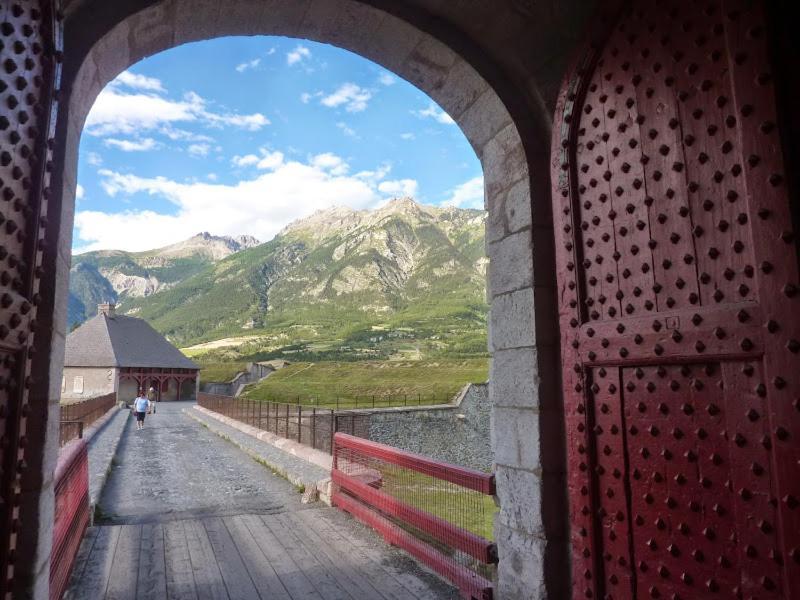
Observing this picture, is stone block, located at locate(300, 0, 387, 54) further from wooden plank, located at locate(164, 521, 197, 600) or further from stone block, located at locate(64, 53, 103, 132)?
wooden plank, located at locate(164, 521, 197, 600)

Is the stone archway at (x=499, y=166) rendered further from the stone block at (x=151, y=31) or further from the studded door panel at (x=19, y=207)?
the studded door panel at (x=19, y=207)

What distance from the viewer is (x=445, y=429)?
2952cm

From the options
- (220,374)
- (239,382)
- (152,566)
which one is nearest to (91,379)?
(239,382)

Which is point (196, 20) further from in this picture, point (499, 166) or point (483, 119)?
point (499, 166)

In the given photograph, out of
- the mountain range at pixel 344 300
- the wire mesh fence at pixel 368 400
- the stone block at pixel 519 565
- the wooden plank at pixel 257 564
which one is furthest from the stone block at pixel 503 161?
the mountain range at pixel 344 300

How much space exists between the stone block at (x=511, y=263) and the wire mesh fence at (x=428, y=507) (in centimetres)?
134

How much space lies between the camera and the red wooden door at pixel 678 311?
2041mm

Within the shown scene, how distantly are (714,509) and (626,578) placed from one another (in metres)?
0.63

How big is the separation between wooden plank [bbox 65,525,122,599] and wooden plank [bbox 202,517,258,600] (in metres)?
0.86

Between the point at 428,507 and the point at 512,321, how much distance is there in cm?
226

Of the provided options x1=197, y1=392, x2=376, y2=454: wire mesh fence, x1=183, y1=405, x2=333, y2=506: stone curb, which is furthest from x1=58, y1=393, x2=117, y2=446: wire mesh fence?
x1=197, y1=392, x2=376, y2=454: wire mesh fence

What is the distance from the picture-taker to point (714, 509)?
223 centimetres

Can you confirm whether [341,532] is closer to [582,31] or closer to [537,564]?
[537,564]

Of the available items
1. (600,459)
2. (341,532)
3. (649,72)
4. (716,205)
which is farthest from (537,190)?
(341,532)
